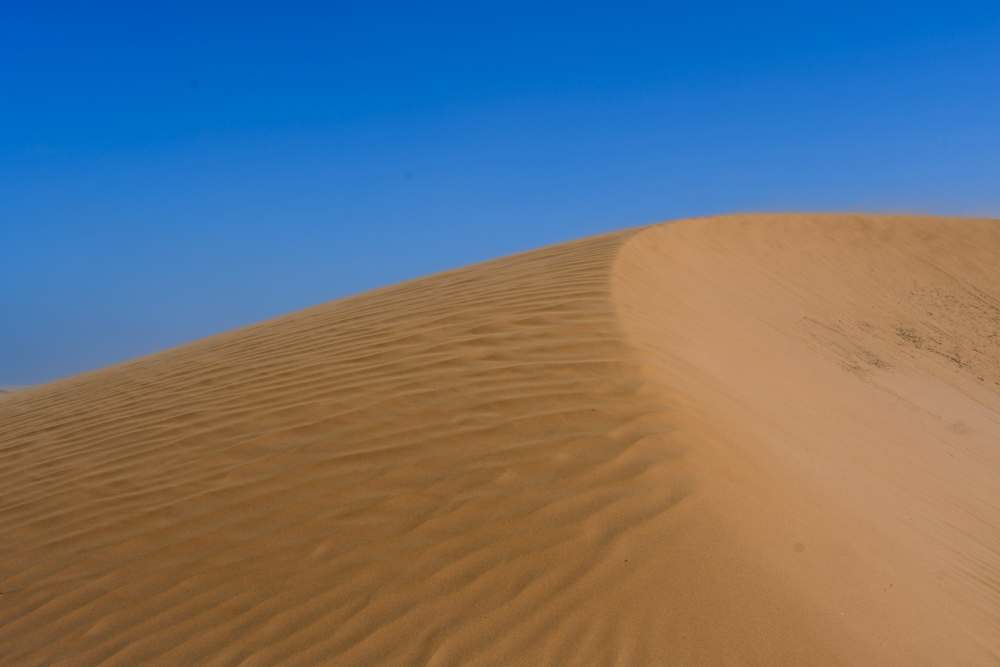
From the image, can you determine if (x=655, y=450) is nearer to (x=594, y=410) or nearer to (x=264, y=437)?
(x=594, y=410)

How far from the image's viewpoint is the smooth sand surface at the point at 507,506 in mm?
2365

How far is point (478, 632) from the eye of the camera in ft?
7.64

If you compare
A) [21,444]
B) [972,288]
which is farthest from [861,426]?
[972,288]

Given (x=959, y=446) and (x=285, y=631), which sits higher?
(x=285, y=631)

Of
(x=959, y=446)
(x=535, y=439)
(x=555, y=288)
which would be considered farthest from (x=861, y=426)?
(x=535, y=439)

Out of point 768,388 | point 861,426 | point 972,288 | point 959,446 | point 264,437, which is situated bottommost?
point 972,288

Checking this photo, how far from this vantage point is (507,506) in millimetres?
2805

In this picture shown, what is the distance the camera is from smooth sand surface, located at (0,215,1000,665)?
237 cm

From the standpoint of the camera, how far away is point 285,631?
2.48 metres

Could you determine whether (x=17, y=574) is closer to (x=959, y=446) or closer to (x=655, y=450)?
(x=655, y=450)

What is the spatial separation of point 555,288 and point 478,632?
354 centimetres

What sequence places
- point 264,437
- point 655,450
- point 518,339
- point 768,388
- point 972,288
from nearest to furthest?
point 655,450 < point 264,437 < point 518,339 < point 768,388 < point 972,288

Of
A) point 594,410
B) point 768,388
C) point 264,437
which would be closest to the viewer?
point 594,410

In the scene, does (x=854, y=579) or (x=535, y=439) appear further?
(x=535, y=439)
